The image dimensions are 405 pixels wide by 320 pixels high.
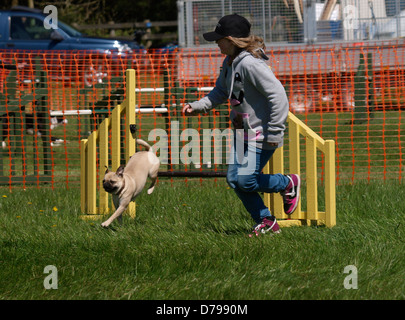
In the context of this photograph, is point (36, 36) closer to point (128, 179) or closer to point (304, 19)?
point (304, 19)

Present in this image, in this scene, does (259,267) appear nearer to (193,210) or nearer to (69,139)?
(193,210)

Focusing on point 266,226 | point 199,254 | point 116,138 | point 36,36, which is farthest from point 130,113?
point 36,36

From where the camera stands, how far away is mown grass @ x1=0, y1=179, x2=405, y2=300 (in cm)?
402

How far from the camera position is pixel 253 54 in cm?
521

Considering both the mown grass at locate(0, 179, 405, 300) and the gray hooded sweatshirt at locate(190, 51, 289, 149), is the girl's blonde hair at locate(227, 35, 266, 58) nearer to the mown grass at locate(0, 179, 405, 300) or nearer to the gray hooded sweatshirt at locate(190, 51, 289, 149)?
the gray hooded sweatshirt at locate(190, 51, 289, 149)

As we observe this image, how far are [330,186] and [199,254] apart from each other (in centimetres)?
147

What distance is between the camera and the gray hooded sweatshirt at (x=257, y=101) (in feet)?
16.5

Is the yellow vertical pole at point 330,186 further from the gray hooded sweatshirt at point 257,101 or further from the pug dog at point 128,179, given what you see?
the pug dog at point 128,179

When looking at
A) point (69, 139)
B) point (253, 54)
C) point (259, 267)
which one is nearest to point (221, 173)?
point (253, 54)

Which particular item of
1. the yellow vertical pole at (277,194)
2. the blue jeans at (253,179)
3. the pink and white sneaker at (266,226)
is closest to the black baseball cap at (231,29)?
the blue jeans at (253,179)

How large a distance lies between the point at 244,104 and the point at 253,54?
1.24 ft

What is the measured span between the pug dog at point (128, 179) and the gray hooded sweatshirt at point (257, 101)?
97 centimetres

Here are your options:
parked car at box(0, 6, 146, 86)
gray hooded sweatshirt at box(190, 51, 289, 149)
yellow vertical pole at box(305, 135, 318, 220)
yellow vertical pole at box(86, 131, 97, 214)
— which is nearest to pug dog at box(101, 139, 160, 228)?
yellow vertical pole at box(86, 131, 97, 214)
